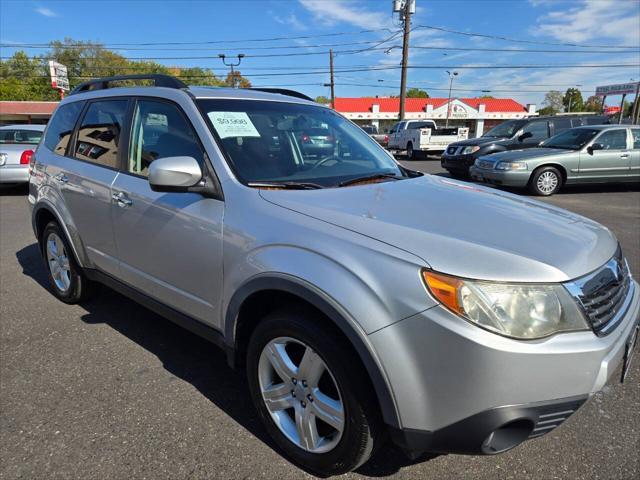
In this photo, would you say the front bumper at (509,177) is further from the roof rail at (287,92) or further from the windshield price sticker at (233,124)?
the windshield price sticker at (233,124)

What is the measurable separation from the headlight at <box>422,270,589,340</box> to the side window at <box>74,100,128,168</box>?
2508 millimetres

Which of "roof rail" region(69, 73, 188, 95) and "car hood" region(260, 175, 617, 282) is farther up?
"roof rail" region(69, 73, 188, 95)

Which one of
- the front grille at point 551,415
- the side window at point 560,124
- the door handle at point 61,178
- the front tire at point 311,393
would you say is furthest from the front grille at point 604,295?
the side window at point 560,124

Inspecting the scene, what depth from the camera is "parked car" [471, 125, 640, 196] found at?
9.77 meters

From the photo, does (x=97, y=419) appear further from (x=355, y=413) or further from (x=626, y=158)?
(x=626, y=158)

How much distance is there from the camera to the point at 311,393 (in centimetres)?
198

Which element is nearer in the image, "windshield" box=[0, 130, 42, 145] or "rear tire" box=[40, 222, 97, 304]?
"rear tire" box=[40, 222, 97, 304]

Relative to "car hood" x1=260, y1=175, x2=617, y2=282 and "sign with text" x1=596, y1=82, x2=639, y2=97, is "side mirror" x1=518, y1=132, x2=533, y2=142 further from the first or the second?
"sign with text" x1=596, y1=82, x2=639, y2=97

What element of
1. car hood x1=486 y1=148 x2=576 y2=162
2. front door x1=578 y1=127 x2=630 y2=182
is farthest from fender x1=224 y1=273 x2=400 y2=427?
front door x1=578 y1=127 x2=630 y2=182

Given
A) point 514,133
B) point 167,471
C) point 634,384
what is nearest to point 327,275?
point 167,471

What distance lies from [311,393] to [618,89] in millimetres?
57033

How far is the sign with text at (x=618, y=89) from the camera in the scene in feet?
145

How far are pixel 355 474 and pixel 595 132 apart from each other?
35.9 ft

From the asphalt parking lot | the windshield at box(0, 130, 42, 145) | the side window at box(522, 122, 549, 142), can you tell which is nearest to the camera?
the asphalt parking lot
